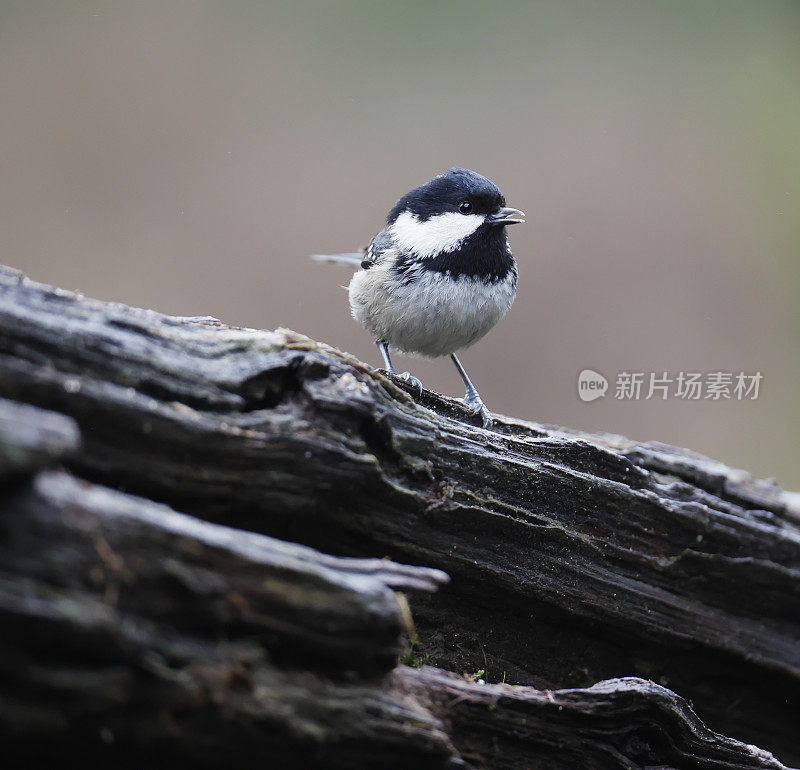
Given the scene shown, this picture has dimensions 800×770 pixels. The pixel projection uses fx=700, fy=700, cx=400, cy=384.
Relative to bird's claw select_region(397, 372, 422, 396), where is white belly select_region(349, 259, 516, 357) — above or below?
above

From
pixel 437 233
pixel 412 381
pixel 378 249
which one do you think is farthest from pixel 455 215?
pixel 412 381

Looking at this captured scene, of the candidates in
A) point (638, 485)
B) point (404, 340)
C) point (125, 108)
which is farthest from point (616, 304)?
point (125, 108)

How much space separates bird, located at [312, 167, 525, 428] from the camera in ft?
10.9

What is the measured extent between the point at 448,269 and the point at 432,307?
0.65ft

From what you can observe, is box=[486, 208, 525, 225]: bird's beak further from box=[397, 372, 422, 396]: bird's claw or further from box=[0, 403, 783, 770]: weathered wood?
box=[0, 403, 783, 770]: weathered wood

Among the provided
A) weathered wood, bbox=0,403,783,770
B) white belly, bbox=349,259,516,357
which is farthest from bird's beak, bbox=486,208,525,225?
weathered wood, bbox=0,403,783,770

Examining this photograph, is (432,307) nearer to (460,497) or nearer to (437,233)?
A: (437,233)

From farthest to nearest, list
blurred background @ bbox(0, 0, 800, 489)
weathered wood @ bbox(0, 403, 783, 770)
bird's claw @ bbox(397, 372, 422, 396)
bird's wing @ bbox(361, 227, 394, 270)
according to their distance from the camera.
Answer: blurred background @ bbox(0, 0, 800, 489) < bird's wing @ bbox(361, 227, 394, 270) < bird's claw @ bbox(397, 372, 422, 396) < weathered wood @ bbox(0, 403, 783, 770)

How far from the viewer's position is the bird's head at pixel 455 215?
11.0 feet

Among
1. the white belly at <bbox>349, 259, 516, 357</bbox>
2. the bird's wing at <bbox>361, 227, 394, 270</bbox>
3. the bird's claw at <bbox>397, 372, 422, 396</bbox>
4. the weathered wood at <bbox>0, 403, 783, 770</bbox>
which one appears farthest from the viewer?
the bird's wing at <bbox>361, 227, 394, 270</bbox>

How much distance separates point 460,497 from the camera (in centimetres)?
246

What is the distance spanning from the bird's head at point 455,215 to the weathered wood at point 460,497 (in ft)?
2.87

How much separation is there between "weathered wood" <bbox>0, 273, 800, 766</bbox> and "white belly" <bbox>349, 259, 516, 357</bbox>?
0.53m

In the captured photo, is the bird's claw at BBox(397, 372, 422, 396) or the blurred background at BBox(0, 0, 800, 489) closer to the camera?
the bird's claw at BBox(397, 372, 422, 396)
